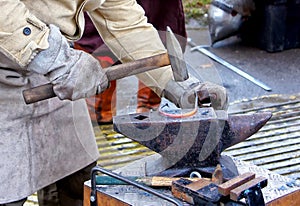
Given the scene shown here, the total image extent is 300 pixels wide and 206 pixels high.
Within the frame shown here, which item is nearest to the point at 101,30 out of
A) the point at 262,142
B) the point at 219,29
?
the point at 262,142

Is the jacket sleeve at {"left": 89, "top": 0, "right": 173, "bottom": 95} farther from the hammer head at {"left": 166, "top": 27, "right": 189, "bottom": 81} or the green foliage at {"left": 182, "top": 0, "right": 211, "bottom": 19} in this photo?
the green foliage at {"left": 182, "top": 0, "right": 211, "bottom": 19}

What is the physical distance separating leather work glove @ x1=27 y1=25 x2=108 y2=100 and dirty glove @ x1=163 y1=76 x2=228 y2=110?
0.38 m

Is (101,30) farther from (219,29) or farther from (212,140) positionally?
(219,29)

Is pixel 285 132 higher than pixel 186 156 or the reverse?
the reverse

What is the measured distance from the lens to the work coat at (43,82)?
6.80ft

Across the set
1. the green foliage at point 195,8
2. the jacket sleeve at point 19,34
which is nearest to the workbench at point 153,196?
the jacket sleeve at point 19,34

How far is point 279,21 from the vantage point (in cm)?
559

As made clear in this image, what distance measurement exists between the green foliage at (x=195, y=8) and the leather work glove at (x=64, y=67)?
4.84 metres

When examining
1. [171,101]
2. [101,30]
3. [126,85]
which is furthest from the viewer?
[126,85]

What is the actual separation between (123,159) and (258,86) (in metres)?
1.77

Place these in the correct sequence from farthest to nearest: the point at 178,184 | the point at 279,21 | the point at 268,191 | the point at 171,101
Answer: the point at 279,21 → the point at 171,101 → the point at 268,191 → the point at 178,184

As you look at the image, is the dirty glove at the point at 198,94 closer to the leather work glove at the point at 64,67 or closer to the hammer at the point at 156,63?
the hammer at the point at 156,63

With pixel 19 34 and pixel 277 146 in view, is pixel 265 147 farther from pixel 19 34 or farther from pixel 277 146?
pixel 19 34

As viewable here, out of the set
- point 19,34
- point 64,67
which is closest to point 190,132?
point 64,67
